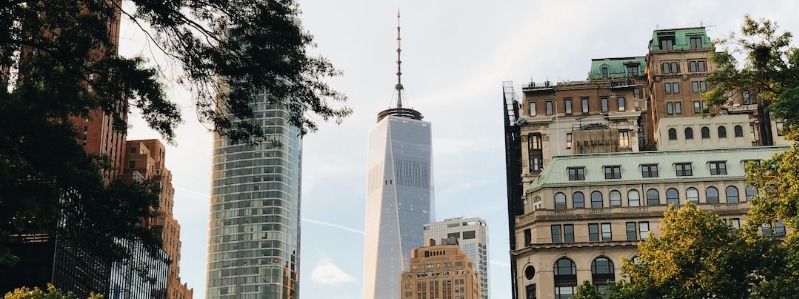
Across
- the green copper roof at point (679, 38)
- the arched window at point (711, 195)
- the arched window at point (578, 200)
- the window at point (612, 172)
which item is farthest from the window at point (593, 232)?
the green copper roof at point (679, 38)

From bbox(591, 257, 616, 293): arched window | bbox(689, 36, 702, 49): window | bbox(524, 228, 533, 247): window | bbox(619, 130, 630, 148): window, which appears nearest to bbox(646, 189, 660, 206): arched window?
bbox(591, 257, 616, 293): arched window

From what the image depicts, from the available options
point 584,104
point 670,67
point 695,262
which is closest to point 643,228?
point 584,104

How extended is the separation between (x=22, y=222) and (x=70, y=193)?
3042 millimetres

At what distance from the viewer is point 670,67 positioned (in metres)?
127

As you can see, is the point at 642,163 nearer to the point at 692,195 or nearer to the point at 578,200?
the point at 692,195

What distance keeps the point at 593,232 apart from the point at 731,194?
43.0 feet

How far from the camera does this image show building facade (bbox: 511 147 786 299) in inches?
3580

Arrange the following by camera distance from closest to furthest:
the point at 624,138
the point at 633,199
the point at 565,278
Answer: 1. the point at 565,278
2. the point at 633,199
3. the point at 624,138

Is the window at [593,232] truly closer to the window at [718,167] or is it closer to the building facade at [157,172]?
the window at [718,167]

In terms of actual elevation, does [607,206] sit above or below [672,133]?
below

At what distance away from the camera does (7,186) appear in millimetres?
27703

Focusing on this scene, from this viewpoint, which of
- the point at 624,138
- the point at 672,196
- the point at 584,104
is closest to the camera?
the point at 672,196

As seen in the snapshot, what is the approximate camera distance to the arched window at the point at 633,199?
94000 mm

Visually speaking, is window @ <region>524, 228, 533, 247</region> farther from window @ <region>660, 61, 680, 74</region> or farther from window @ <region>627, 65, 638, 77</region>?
window @ <region>627, 65, 638, 77</region>
